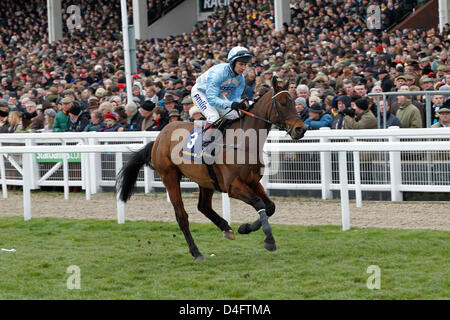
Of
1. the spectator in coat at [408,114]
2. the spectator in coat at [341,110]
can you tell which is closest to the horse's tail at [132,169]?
the spectator in coat at [341,110]

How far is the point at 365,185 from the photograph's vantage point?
8734mm

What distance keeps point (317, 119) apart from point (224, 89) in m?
3.39

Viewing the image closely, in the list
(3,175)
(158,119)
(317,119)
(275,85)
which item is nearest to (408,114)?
(317,119)

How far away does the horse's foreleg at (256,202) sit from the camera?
19.2 ft

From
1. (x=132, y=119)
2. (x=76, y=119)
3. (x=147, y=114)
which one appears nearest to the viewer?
(x=147, y=114)

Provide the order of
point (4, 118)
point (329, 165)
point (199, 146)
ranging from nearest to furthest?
point (199, 146), point (329, 165), point (4, 118)

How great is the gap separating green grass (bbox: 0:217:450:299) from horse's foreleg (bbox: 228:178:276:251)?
0.16 meters

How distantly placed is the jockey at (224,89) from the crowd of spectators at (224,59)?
42 centimetres

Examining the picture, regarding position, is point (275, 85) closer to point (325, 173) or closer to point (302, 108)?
point (325, 173)

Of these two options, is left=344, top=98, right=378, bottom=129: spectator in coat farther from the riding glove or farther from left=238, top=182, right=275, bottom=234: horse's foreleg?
the riding glove

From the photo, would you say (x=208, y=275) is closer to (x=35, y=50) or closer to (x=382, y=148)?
(x=382, y=148)

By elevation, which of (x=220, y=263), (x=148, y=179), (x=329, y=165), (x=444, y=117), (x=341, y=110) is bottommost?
(x=220, y=263)

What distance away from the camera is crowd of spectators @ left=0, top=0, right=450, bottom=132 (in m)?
9.84

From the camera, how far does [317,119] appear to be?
955cm
